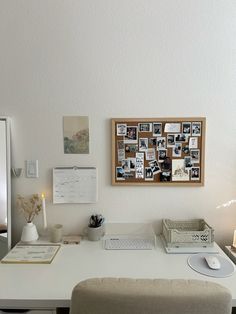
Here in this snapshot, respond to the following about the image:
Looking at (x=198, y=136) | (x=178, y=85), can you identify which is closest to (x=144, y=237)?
(x=198, y=136)

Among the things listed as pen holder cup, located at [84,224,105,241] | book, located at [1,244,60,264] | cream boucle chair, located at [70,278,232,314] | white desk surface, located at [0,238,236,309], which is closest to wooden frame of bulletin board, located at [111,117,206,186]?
pen holder cup, located at [84,224,105,241]

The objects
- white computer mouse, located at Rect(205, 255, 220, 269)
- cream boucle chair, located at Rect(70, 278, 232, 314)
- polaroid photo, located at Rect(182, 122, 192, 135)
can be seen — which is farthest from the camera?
polaroid photo, located at Rect(182, 122, 192, 135)

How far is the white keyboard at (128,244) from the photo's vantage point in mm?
1433

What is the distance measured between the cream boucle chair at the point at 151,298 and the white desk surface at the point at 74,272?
0.28m

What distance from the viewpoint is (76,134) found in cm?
157

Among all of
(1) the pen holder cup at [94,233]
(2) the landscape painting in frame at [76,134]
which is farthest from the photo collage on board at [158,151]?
(1) the pen holder cup at [94,233]

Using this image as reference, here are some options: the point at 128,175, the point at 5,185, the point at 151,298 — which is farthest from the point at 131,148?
the point at 151,298

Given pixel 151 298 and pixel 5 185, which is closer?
pixel 151 298

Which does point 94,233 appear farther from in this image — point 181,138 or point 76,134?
point 181,138

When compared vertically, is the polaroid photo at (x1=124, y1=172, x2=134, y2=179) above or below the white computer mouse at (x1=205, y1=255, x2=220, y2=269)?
above

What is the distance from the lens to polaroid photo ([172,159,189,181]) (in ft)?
5.16

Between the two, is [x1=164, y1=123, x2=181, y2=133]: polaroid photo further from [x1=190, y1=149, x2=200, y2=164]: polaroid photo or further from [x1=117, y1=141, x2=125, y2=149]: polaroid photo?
[x1=117, y1=141, x2=125, y2=149]: polaroid photo

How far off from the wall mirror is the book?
0.13m

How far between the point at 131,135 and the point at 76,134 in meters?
0.34
